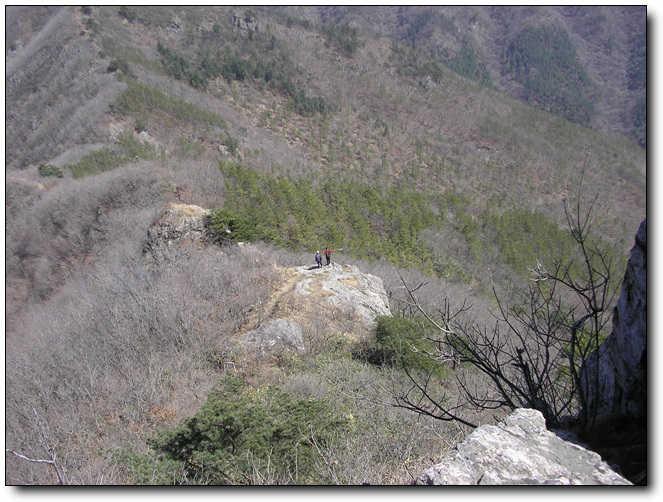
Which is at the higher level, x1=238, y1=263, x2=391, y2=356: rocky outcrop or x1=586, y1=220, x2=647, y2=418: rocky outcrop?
x1=586, y1=220, x2=647, y2=418: rocky outcrop

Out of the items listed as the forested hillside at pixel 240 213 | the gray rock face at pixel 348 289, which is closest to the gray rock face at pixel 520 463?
the forested hillside at pixel 240 213

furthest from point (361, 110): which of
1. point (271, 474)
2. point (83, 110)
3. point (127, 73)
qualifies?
point (271, 474)

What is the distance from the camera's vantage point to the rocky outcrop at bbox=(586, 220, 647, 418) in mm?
2723

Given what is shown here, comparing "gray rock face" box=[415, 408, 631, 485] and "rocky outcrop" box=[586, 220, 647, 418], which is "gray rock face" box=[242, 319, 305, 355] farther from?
"rocky outcrop" box=[586, 220, 647, 418]

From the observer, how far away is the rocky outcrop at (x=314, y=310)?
10273 millimetres

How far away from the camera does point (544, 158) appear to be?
199 ft

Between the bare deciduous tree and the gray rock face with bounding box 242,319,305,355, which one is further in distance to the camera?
the gray rock face with bounding box 242,319,305,355

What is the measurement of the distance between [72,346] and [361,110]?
56.9 meters

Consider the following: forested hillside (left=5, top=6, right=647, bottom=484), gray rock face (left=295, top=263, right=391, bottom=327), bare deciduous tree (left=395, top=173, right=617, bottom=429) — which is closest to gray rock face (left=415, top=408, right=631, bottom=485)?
bare deciduous tree (left=395, top=173, right=617, bottom=429)

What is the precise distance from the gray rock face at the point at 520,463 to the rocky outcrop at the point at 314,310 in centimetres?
765

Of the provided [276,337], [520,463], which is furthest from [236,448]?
[276,337]

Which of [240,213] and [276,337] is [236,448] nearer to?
[276,337]

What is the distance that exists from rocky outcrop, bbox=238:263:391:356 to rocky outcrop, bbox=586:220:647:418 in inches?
306

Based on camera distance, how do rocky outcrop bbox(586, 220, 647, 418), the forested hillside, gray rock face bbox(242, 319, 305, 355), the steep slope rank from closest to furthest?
rocky outcrop bbox(586, 220, 647, 418) → the forested hillside → gray rock face bbox(242, 319, 305, 355) → the steep slope
